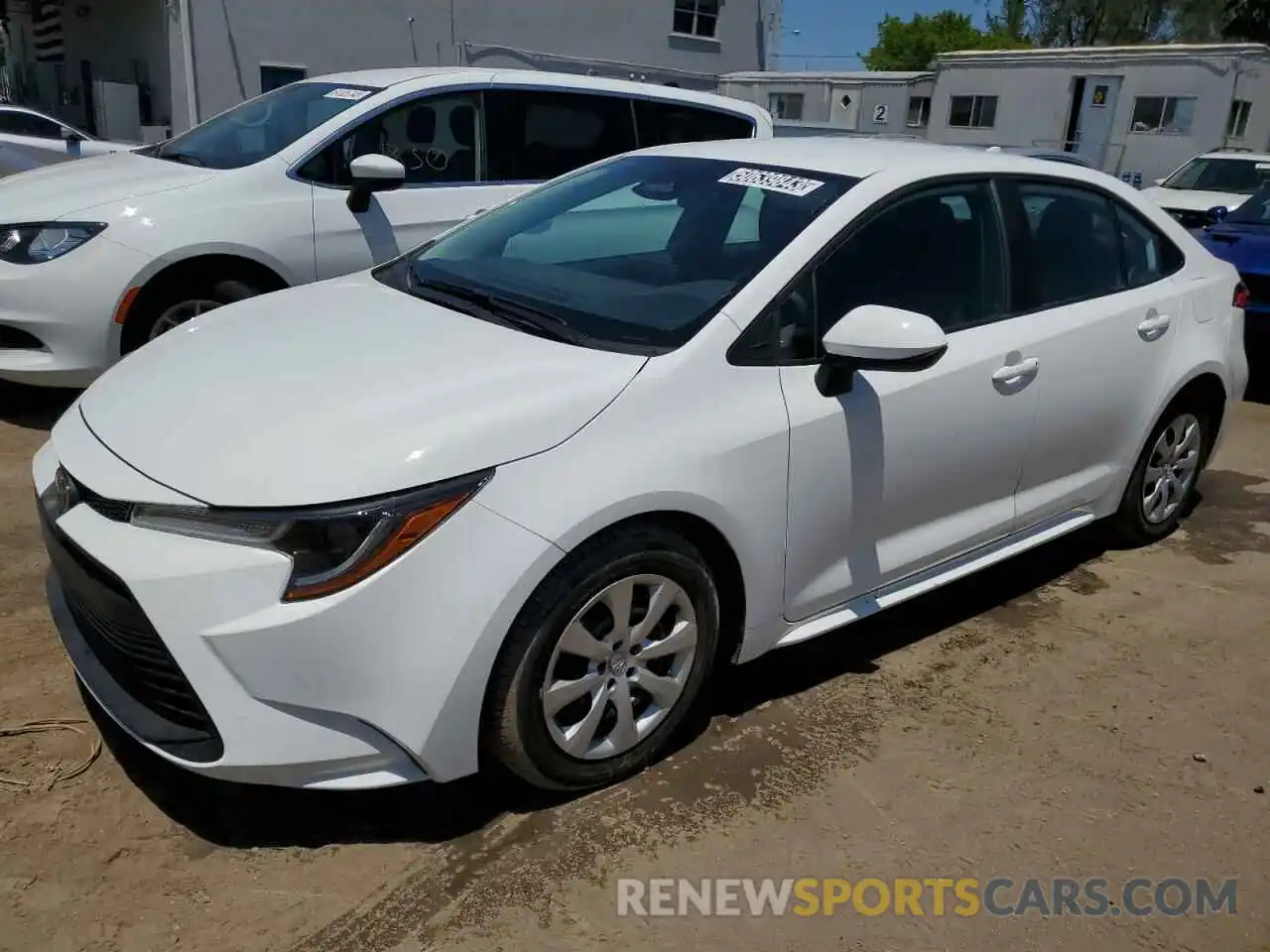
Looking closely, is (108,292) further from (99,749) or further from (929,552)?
(929,552)

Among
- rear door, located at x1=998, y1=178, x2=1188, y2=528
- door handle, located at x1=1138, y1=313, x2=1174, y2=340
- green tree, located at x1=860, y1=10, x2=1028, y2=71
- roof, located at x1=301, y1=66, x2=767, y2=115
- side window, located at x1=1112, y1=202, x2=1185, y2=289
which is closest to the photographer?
rear door, located at x1=998, y1=178, x2=1188, y2=528

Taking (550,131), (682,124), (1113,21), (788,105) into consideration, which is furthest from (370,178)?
(1113,21)

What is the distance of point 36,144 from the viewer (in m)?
11.6

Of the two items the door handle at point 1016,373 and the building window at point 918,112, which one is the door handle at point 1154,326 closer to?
the door handle at point 1016,373

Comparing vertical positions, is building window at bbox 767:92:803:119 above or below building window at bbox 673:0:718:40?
below

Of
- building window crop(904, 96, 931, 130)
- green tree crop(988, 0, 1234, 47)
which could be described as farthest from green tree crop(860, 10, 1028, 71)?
building window crop(904, 96, 931, 130)

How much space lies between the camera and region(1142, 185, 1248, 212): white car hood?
13109 millimetres

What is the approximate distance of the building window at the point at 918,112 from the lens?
1216 inches

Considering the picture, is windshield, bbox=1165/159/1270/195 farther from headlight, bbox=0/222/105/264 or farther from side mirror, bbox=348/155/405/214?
headlight, bbox=0/222/105/264

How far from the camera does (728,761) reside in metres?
3.09

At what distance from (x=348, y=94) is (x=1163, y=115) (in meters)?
24.5

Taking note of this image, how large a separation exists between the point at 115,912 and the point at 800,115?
31.0 m

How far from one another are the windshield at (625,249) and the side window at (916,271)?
0.52 feet

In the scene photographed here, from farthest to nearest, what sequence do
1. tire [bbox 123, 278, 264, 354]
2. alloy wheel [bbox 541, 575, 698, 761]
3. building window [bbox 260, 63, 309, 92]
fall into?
building window [bbox 260, 63, 309, 92], tire [bbox 123, 278, 264, 354], alloy wheel [bbox 541, 575, 698, 761]
